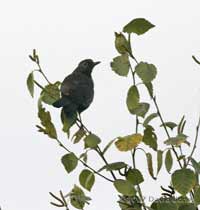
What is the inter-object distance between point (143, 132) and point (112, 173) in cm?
22

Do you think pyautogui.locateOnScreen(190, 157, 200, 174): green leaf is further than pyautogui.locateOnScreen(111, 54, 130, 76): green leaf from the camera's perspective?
No

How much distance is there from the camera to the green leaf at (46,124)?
244 cm

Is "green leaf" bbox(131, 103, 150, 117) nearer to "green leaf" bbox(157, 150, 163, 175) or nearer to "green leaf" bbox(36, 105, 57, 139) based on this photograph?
"green leaf" bbox(157, 150, 163, 175)

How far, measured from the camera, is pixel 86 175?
93.5 inches

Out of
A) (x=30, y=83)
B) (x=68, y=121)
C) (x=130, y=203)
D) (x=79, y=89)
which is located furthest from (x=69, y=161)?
(x=79, y=89)

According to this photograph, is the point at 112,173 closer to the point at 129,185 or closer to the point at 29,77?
the point at 129,185

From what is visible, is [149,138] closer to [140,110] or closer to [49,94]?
[140,110]

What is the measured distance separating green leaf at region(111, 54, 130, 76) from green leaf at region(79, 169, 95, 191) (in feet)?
1.55

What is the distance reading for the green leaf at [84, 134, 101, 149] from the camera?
2359 mm

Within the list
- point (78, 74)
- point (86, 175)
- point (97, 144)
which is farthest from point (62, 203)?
point (78, 74)

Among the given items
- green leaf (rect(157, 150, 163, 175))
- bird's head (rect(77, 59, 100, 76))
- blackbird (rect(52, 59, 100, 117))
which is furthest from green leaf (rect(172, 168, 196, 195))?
bird's head (rect(77, 59, 100, 76))

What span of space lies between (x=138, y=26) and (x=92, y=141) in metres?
0.56

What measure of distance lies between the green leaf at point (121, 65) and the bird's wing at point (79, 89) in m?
1.84

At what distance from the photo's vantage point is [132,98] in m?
2.29
